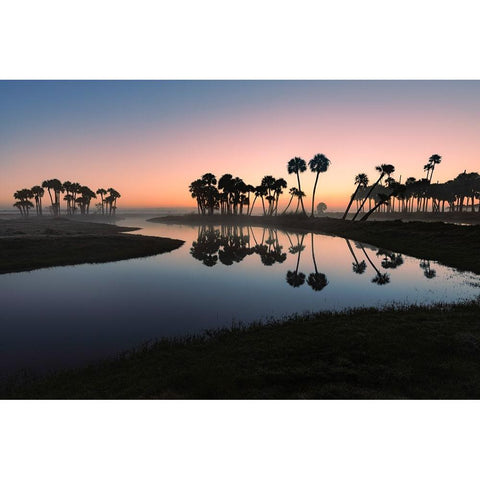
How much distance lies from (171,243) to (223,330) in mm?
35431

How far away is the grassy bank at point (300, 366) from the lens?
24.8ft

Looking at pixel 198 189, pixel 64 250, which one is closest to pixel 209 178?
pixel 198 189

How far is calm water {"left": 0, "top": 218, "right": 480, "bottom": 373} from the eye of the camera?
12.6 metres

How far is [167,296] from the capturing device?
1939 centimetres

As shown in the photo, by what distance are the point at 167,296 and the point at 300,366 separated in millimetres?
12800

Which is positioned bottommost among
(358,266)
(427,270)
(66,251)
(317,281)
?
(317,281)

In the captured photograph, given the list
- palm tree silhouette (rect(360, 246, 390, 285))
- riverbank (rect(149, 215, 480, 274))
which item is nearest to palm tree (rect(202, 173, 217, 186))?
riverbank (rect(149, 215, 480, 274))

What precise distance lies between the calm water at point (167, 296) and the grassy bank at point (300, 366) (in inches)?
95.7

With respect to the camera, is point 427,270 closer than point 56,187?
Yes

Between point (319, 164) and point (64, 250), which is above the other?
point (319, 164)

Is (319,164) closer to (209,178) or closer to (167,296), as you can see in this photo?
(209,178)

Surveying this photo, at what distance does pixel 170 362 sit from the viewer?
9.78 metres

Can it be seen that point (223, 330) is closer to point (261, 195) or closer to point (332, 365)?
point (332, 365)

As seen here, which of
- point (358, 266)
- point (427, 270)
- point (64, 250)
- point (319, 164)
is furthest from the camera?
point (319, 164)
